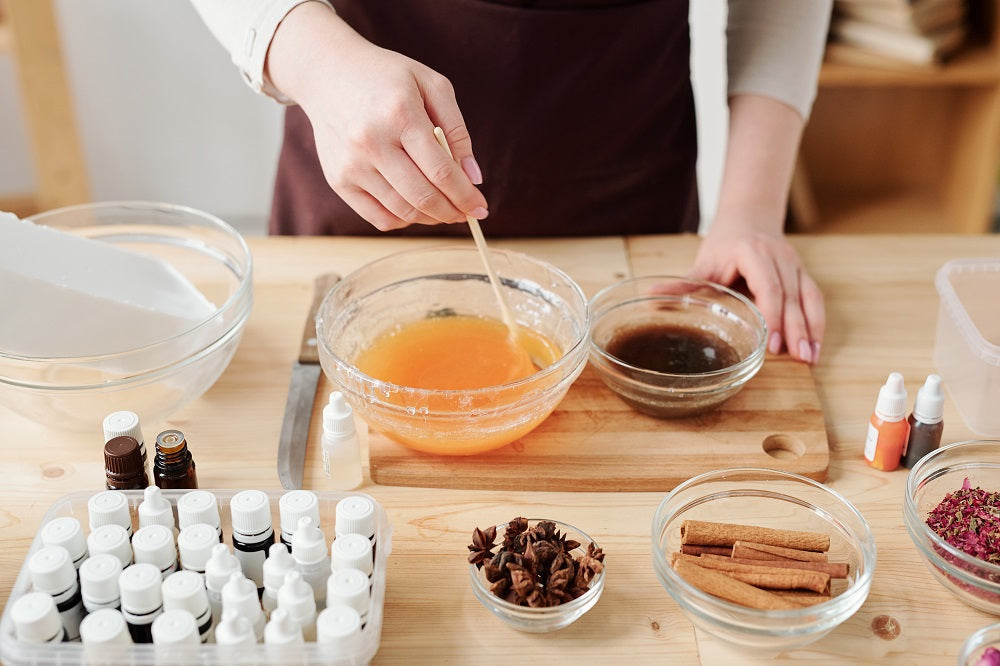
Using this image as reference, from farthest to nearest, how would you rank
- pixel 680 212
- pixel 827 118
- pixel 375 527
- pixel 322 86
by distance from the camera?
pixel 827 118 < pixel 680 212 < pixel 322 86 < pixel 375 527

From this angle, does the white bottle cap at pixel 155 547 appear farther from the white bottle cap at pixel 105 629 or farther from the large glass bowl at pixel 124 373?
the large glass bowl at pixel 124 373

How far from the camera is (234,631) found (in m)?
0.90

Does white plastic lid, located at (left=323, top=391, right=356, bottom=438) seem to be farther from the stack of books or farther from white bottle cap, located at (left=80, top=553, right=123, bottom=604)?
the stack of books

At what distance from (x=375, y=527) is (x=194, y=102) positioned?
8.54ft

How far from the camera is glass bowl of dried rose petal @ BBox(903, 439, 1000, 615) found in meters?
1.03

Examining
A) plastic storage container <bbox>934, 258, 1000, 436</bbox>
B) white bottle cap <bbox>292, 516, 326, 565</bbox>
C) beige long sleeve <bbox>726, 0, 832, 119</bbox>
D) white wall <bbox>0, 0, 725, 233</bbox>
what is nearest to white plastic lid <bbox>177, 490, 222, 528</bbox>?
white bottle cap <bbox>292, 516, 326, 565</bbox>

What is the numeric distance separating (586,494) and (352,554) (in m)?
0.35

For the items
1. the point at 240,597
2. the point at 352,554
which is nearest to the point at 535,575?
the point at 352,554

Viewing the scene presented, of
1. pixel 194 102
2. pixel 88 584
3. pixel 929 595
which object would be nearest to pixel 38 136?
pixel 194 102

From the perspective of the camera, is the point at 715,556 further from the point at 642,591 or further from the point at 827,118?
→ the point at 827,118

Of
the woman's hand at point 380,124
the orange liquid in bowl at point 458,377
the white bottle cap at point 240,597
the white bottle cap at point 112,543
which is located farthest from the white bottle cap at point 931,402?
the white bottle cap at point 112,543

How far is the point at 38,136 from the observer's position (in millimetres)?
2992

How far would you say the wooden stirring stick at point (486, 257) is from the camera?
1.19 metres

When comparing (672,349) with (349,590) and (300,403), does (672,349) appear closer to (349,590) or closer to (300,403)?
(300,403)
